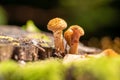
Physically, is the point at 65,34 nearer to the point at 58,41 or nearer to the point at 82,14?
the point at 58,41

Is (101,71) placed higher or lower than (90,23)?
lower

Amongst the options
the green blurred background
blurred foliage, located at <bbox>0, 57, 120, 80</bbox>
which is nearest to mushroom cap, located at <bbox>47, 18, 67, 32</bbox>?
blurred foliage, located at <bbox>0, 57, 120, 80</bbox>

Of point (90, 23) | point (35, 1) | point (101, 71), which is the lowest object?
point (101, 71)

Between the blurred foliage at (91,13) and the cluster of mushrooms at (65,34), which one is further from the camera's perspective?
the blurred foliage at (91,13)

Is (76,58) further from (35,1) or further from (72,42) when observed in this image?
(35,1)

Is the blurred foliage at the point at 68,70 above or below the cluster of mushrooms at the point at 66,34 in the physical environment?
below

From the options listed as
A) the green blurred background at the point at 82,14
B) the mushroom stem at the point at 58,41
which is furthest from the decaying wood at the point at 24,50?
the green blurred background at the point at 82,14

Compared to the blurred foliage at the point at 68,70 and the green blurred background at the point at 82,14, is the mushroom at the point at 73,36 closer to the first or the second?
the blurred foliage at the point at 68,70

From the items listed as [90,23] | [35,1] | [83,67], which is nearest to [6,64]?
[83,67]
